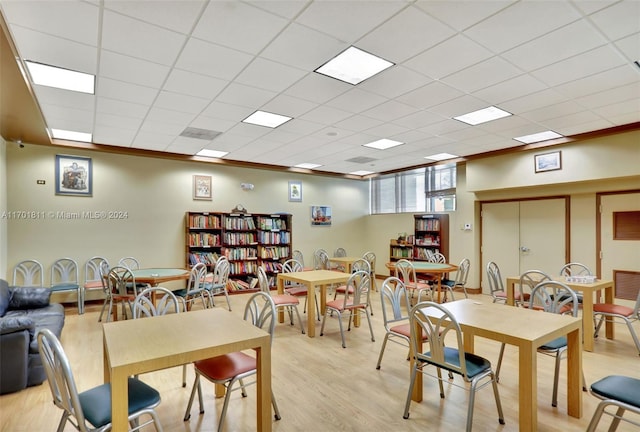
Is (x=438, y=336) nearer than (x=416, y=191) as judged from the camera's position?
Yes

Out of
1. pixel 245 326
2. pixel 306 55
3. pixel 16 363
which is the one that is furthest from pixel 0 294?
pixel 306 55

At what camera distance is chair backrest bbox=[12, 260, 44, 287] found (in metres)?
5.32

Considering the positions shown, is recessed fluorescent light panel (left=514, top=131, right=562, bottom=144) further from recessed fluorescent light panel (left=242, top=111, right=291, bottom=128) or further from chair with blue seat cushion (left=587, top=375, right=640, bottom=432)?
chair with blue seat cushion (left=587, top=375, right=640, bottom=432)

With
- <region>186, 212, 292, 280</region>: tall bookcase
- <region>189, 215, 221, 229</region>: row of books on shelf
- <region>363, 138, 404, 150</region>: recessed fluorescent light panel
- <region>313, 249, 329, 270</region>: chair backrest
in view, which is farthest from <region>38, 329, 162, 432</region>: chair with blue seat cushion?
<region>313, 249, 329, 270</region>: chair backrest

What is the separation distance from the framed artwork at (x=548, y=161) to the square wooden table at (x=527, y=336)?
4.09 m

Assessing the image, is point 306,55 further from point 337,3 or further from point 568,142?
point 568,142

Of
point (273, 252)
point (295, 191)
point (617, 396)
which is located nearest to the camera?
point (617, 396)

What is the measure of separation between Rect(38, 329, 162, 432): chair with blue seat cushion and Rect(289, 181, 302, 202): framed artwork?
21.9 ft

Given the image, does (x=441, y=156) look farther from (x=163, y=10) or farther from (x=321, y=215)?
(x=163, y=10)

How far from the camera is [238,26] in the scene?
8.14 feet

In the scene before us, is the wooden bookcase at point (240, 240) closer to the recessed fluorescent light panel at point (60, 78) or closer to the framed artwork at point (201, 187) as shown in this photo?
the framed artwork at point (201, 187)

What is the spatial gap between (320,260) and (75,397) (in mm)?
6894

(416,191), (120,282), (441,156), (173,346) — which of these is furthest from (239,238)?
(173,346)

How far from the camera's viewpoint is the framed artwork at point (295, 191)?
837cm
